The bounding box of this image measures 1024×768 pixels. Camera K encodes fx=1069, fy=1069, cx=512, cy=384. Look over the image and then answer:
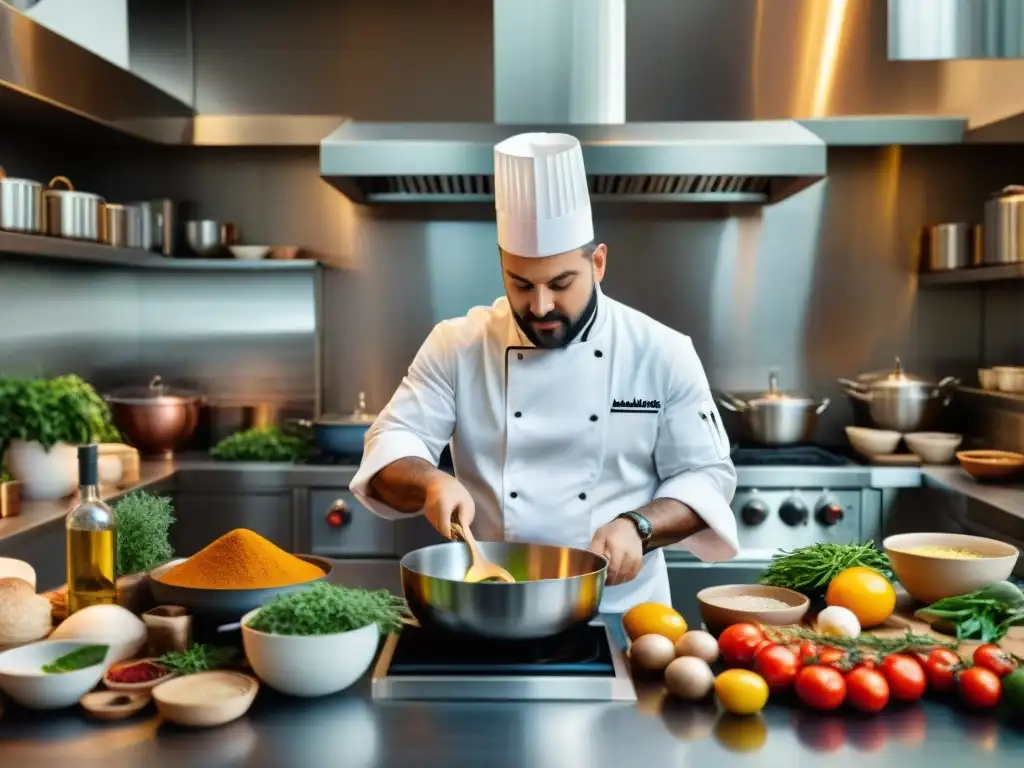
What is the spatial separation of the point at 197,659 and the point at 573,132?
2.41 m

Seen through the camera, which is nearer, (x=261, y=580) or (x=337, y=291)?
(x=261, y=580)

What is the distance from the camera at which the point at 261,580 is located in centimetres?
162

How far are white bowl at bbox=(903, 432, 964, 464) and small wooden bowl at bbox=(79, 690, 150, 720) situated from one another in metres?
2.94

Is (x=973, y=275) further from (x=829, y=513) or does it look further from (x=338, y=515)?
(x=338, y=515)

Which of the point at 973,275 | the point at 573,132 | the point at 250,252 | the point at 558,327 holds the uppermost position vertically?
the point at 573,132

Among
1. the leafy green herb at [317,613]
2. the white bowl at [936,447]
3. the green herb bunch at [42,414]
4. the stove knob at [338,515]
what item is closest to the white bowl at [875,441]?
the white bowl at [936,447]

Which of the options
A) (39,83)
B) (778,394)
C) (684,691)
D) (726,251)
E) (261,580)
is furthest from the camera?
(726,251)

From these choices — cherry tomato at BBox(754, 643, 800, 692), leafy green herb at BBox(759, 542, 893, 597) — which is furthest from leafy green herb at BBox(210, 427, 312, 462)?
cherry tomato at BBox(754, 643, 800, 692)

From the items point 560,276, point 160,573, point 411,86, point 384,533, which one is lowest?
point 384,533

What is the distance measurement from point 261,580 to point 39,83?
198cm

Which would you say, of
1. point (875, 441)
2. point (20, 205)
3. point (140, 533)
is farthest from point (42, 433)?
point (875, 441)

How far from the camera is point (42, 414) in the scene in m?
2.99

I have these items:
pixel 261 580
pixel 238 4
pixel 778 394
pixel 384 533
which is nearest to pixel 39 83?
pixel 238 4

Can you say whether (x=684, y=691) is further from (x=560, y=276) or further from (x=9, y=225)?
(x=9, y=225)
